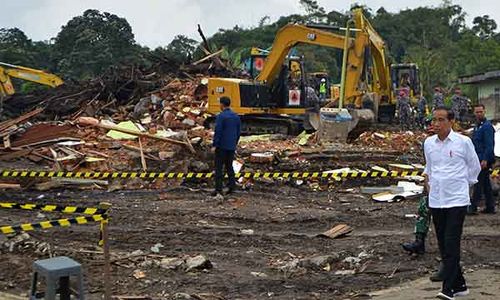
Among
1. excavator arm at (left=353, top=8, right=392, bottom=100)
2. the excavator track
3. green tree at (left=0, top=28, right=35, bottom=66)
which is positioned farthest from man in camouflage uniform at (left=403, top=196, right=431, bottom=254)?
green tree at (left=0, top=28, right=35, bottom=66)

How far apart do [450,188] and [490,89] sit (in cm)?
3474

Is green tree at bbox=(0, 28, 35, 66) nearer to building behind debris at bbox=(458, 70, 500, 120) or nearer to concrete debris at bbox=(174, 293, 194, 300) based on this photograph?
building behind debris at bbox=(458, 70, 500, 120)

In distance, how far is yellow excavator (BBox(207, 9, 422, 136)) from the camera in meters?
22.0

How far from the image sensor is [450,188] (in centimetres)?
713

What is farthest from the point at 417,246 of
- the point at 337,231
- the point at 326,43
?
the point at 326,43

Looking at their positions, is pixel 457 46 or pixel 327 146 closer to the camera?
pixel 327 146

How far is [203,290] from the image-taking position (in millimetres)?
7852

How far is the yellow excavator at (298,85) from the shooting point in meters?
22.0

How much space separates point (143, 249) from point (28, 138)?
34.1 feet

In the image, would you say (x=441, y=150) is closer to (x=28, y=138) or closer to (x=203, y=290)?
(x=203, y=290)

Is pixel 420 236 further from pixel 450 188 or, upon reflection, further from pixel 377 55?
pixel 377 55

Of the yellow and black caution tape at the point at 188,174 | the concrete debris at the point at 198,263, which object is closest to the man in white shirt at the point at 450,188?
the concrete debris at the point at 198,263

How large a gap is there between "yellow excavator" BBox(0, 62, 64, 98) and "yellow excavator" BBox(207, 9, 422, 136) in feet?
42.3

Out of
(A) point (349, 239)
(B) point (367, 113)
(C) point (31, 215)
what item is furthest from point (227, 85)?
(A) point (349, 239)
